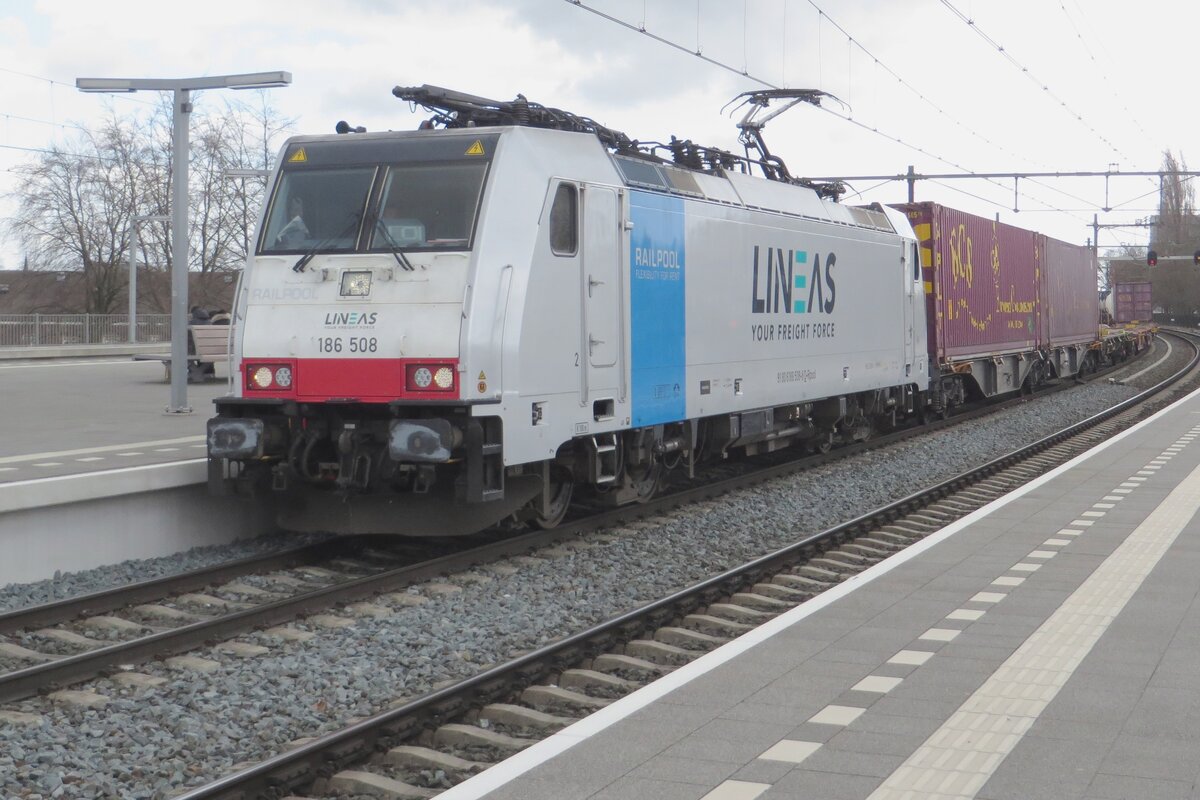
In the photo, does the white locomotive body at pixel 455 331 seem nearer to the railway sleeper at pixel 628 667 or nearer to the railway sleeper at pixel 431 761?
the railway sleeper at pixel 628 667

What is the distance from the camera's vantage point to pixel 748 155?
16.3 metres

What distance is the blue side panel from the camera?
11773mm

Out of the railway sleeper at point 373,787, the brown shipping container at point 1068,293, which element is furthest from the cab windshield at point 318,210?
the brown shipping container at point 1068,293

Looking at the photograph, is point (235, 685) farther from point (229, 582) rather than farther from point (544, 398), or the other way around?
point (544, 398)

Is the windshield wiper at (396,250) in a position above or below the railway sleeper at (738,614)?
above

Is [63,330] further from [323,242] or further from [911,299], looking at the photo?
[323,242]

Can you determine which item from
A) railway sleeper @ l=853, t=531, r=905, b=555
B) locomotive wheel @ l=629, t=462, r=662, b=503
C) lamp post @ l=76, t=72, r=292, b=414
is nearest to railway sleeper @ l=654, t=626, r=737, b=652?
railway sleeper @ l=853, t=531, r=905, b=555

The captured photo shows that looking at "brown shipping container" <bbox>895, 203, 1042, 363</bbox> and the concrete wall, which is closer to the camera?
the concrete wall

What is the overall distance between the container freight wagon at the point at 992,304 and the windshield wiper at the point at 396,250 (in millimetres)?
13986

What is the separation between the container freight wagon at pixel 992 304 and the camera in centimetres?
2348

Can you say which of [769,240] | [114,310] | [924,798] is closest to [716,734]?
[924,798]

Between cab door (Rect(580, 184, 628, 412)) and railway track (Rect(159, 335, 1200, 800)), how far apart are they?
79.7 inches

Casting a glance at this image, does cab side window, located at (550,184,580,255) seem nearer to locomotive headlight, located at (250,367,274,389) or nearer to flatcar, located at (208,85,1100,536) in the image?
flatcar, located at (208,85,1100,536)

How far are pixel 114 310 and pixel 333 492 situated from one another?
4613 cm
